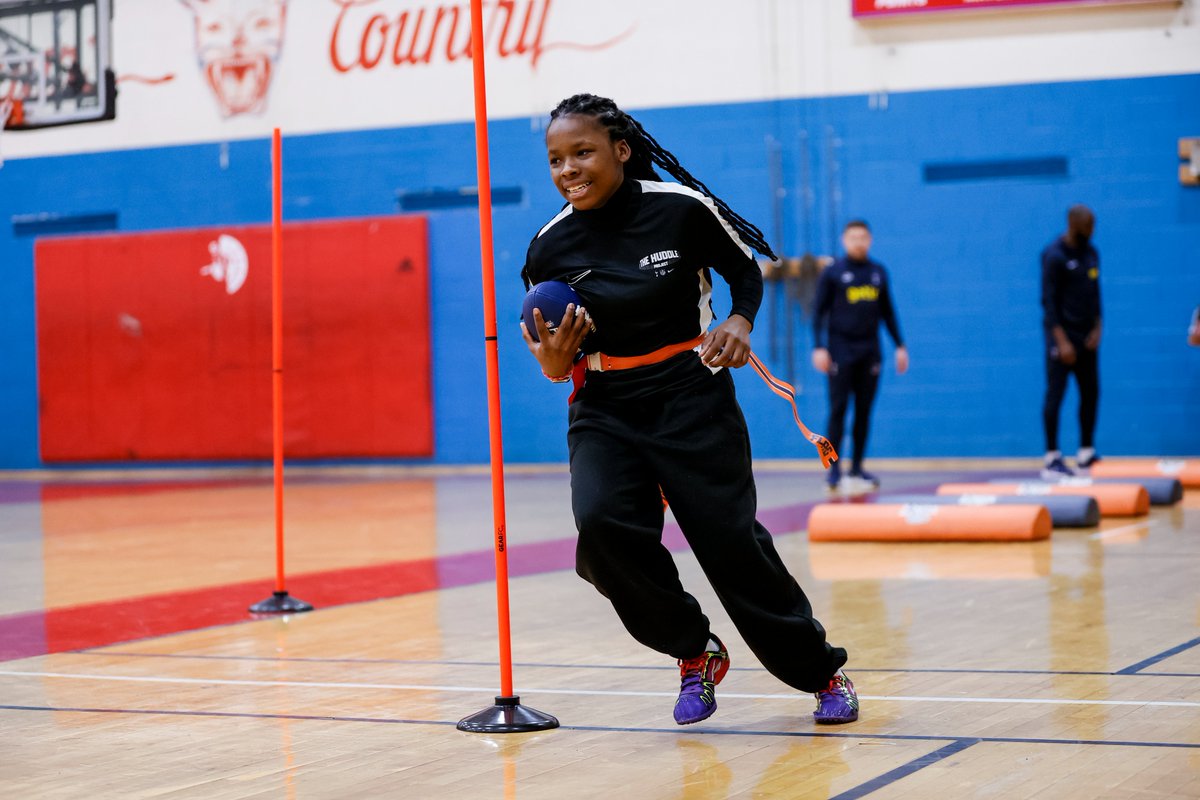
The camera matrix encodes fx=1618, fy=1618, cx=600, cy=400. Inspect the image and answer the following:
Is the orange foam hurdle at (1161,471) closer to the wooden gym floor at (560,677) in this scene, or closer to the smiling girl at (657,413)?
the wooden gym floor at (560,677)

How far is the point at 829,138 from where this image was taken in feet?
49.6

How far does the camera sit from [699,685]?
4.37 meters

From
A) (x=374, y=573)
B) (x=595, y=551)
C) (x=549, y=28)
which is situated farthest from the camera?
(x=549, y=28)

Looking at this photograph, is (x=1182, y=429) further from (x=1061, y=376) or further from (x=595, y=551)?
(x=595, y=551)

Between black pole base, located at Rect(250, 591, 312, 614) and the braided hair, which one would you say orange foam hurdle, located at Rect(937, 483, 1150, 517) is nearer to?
black pole base, located at Rect(250, 591, 312, 614)

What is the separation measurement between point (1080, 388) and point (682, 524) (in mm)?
9087

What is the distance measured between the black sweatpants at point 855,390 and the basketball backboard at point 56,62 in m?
9.30

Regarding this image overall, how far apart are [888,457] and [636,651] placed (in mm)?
9628

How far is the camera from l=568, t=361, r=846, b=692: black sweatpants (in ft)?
13.6

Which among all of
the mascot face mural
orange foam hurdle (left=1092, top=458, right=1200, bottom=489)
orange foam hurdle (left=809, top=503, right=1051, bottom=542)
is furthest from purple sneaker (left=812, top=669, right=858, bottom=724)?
the mascot face mural

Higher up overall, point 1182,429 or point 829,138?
point 829,138

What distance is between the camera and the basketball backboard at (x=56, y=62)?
56.8ft

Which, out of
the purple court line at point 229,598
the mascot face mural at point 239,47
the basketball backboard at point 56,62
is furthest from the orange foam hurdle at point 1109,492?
the basketball backboard at point 56,62

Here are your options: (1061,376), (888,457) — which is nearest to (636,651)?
(1061,376)
